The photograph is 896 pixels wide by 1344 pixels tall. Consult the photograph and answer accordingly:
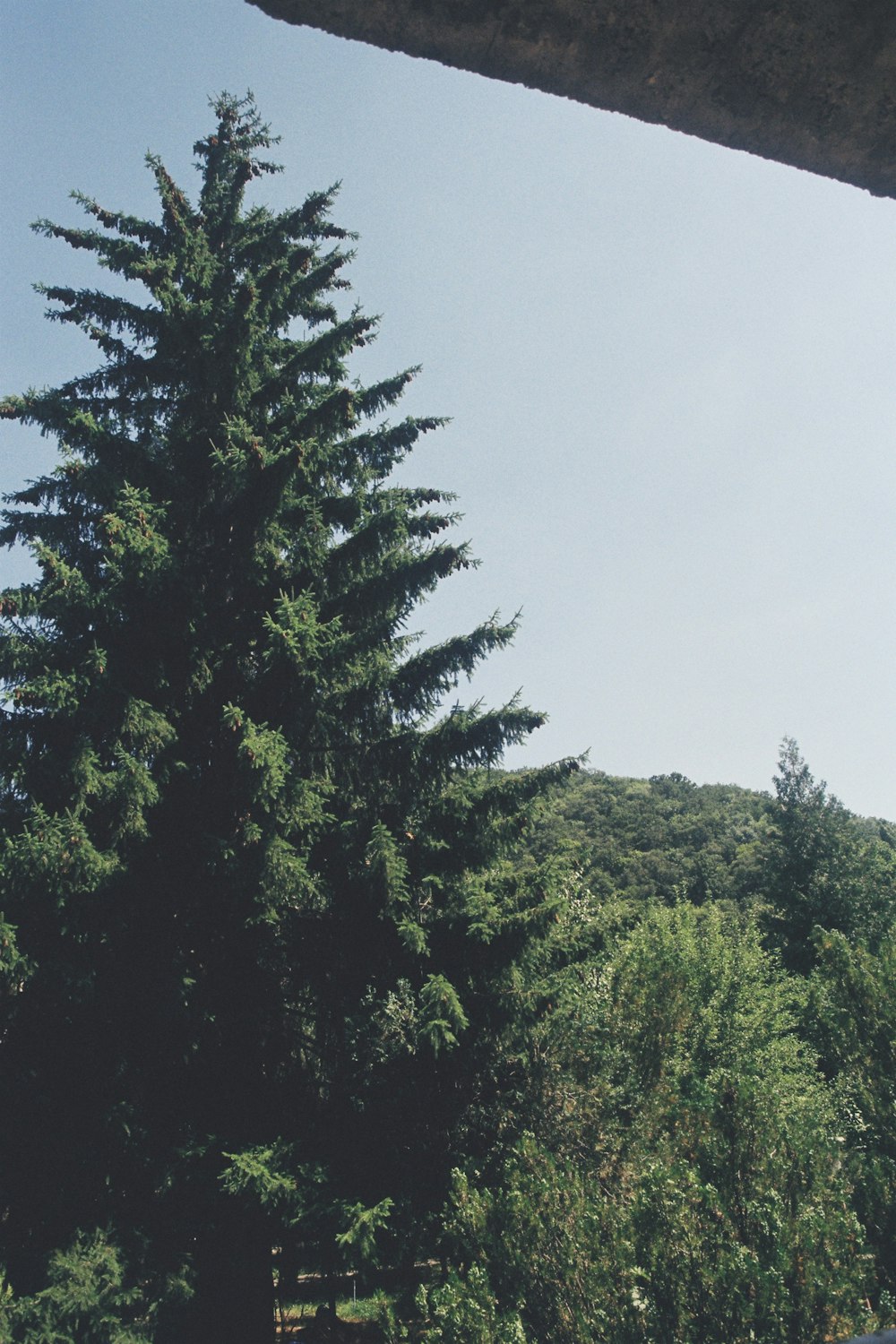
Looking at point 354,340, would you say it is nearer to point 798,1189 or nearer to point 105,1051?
point 105,1051

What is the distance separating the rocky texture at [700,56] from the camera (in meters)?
1.71

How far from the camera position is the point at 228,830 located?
9.21 m

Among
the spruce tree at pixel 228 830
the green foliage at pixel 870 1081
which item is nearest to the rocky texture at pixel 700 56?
the spruce tree at pixel 228 830

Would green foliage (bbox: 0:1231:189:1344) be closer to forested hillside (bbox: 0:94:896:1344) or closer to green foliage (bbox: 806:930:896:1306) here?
forested hillside (bbox: 0:94:896:1344)

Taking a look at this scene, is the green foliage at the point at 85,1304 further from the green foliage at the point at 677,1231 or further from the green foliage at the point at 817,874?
the green foliage at the point at 817,874

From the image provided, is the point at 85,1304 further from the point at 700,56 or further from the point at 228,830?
the point at 700,56

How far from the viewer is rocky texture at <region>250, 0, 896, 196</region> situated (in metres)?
1.71

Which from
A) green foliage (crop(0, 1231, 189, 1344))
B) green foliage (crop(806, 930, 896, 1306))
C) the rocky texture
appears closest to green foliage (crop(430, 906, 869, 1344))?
green foliage (crop(806, 930, 896, 1306))

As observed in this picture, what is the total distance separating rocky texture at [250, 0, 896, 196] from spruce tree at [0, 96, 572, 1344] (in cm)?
696

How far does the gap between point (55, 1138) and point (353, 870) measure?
154 inches

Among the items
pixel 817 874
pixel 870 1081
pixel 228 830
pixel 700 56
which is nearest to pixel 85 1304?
pixel 228 830

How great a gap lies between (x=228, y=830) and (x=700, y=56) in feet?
28.9

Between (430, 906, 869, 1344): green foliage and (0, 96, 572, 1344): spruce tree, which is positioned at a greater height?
(0, 96, 572, 1344): spruce tree

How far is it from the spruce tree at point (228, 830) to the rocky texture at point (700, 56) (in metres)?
6.96
